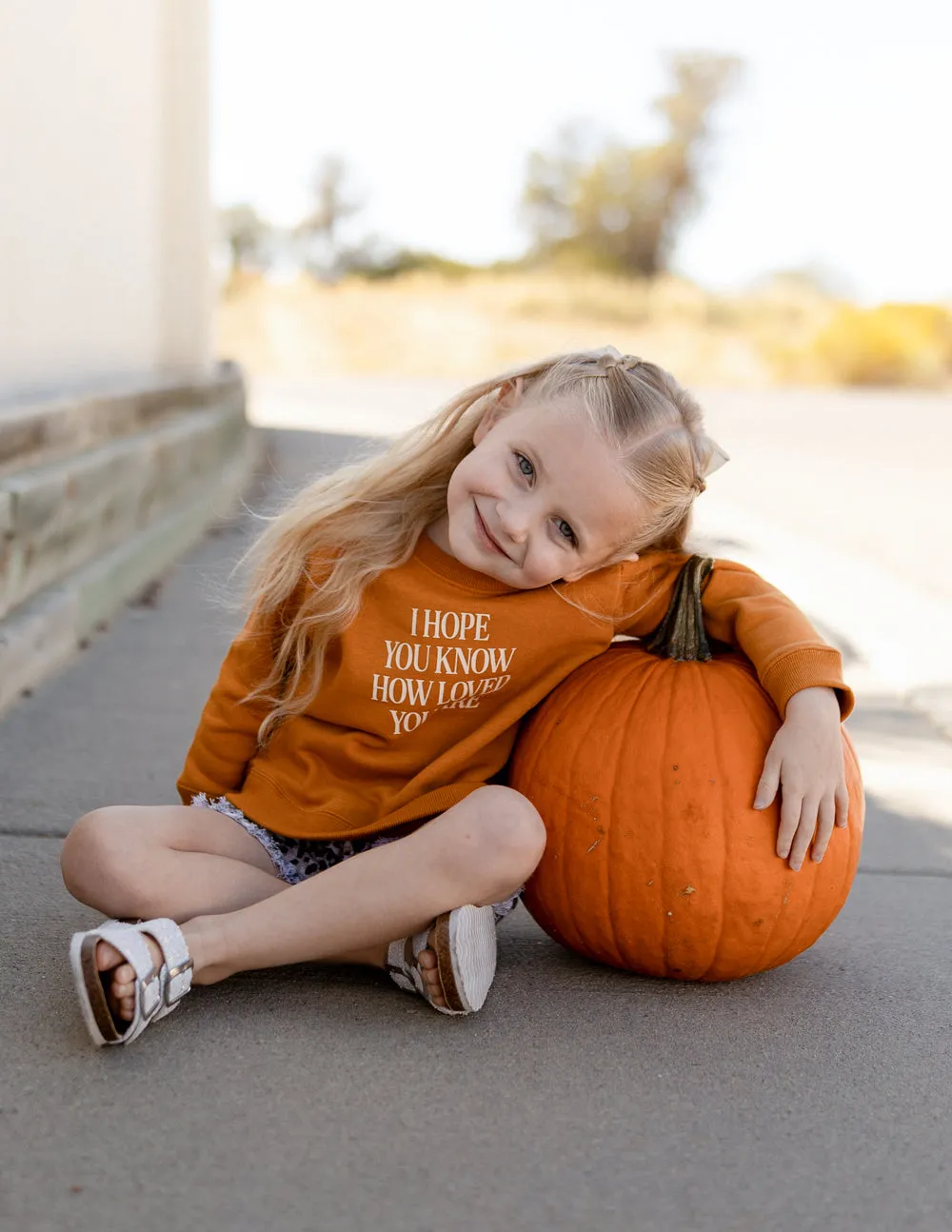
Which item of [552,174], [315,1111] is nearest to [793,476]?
[315,1111]

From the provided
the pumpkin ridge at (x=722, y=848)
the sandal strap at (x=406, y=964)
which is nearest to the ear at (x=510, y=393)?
the pumpkin ridge at (x=722, y=848)

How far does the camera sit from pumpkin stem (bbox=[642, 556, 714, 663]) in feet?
9.48

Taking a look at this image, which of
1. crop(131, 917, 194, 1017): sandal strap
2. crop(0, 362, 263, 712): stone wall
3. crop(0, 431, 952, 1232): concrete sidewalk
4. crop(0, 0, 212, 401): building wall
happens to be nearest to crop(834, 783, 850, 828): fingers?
crop(0, 431, 952, 1232): concrete sidewalk

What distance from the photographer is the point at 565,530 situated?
2.73m

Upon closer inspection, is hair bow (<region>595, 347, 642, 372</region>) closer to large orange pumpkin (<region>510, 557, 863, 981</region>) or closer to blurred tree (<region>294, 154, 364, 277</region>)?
large orange pumpkin (<region>510, 557, 863, 981</region>)

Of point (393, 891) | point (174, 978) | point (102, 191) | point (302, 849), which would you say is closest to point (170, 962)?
point (174, 978)

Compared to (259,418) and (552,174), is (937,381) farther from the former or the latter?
(552,174)

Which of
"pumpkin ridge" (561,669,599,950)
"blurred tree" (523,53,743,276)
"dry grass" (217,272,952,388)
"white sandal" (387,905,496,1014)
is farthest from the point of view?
"blurred tree" (523,53,743,276)

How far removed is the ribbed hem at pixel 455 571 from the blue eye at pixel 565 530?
0.16 m

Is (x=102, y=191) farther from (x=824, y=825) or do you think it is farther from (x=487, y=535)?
(x=824, y=825)

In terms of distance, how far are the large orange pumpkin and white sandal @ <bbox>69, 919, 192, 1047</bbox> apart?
72 centimetres

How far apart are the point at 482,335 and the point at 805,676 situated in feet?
134

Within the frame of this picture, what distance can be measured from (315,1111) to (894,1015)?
1157 millimetres

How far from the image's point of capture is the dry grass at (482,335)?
4075 centimetres
